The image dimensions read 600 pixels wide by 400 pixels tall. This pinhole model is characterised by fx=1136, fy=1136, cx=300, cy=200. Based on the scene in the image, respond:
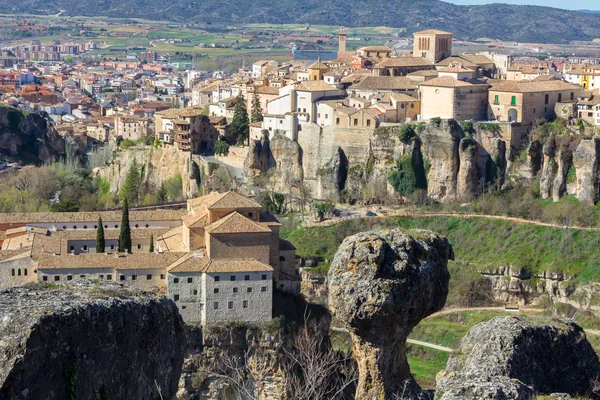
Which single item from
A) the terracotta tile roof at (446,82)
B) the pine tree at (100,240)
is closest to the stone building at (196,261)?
the pine tree at (100,240)

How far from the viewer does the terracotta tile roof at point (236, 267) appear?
33.8m

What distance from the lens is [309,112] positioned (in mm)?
56375

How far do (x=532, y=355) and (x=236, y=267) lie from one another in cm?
1928

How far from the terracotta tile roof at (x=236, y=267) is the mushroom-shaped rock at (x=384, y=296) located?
14432 millimetres

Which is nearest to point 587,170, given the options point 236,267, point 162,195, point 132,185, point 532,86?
point 532,86

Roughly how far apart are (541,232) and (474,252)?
2.84 m

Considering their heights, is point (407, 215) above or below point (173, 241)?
below

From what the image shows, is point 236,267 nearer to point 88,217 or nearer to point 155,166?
point 88,217

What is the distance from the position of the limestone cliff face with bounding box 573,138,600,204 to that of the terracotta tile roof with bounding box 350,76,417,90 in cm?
1100

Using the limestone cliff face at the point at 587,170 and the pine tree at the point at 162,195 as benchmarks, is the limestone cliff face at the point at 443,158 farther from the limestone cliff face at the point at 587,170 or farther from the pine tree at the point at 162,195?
the pine tree at the point at 162,195

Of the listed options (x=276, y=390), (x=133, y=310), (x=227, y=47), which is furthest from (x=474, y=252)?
(x=227, y=47)

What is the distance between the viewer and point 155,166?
61.2 meters

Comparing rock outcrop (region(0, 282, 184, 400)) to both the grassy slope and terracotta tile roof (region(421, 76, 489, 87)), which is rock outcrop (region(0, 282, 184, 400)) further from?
terracotta tile roof (region(421, 76, 489, 87))

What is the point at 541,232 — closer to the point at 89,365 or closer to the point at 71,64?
the point at 89,365
